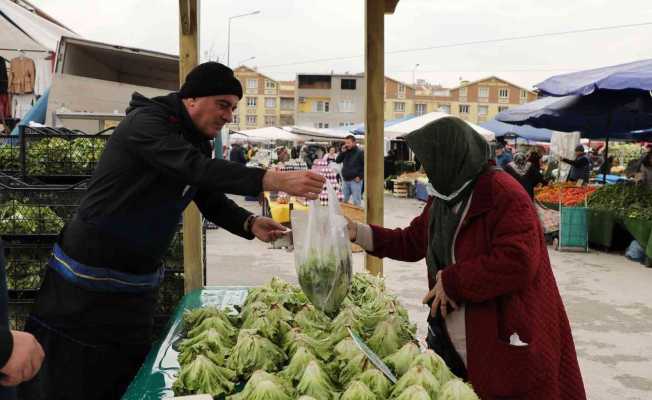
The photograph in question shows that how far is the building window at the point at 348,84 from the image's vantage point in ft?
284

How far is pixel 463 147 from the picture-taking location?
2.53m

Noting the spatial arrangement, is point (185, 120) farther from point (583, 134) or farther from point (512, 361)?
point (583, 134)

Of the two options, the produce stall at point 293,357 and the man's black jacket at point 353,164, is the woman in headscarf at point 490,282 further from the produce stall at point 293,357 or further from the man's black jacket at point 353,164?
the man's black jacket at point 353,164

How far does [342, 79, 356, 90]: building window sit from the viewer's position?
3413 inches

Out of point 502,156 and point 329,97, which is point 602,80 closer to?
point 502,156

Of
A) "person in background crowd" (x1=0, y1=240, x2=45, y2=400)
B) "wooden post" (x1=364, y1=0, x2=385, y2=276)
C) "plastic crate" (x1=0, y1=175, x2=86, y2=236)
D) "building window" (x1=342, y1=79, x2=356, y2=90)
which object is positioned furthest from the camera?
"building window" (x1=342, y1=79, x2=356, y2=90)

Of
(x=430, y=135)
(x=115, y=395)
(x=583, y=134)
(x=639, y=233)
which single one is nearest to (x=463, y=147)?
(x=430, y=135)

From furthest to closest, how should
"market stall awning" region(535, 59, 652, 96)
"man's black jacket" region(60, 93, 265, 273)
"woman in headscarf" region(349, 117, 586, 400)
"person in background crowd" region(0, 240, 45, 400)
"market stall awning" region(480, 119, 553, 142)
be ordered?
"market stall awning" region(480, 119, 553, 142) → "market stall awning" region(535, 59, 652, 96) → "man's black jacket" region(60, 93, 265, 273) → "woman in headscarf" region(349, 117, 586, 400) → "person in background crowd" region(0, 240, 45, 400)

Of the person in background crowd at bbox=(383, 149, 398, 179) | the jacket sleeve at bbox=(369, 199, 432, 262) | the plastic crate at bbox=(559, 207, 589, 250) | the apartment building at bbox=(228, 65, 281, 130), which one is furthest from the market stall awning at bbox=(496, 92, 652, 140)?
the apartment building at bbox=(228, 65, 281, 130)

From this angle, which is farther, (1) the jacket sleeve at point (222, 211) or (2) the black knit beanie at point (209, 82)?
(1) the jacket sleeve at point (222, 211)

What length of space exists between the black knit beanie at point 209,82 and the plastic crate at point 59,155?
5.27 ft

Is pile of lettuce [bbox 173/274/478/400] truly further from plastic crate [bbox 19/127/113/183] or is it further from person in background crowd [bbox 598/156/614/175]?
person in background crowd [bbox 598/156/614/175]

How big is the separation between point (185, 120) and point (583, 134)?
52.6ft

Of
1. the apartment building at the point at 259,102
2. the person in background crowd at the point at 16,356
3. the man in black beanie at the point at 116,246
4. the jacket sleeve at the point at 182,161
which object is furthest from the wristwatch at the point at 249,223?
the apartment building at the point at 259,102
